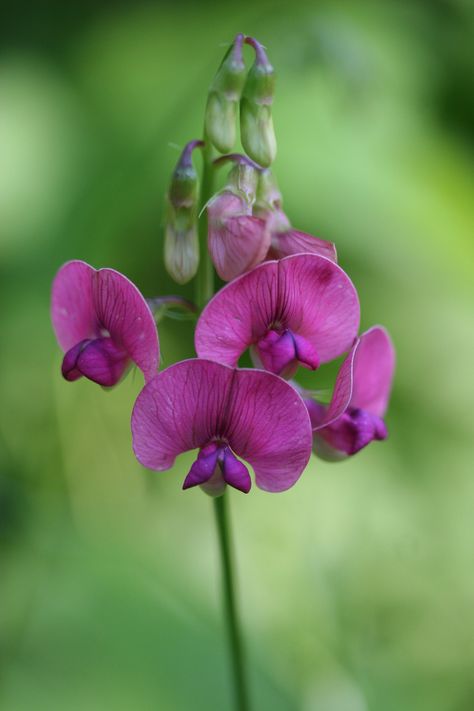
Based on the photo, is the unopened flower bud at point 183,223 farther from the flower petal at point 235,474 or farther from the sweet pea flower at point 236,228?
the flower petal at point 235,474

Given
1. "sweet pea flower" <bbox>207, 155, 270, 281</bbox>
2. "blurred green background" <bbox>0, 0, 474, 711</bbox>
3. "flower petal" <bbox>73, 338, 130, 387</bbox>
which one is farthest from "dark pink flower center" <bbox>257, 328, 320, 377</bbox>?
"blurred green background" <bbox>0, 0, 474, 711</bbox>

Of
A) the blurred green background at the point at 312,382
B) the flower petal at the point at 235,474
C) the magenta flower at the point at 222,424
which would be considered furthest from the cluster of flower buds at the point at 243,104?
the blurred green background at the point at 312,382

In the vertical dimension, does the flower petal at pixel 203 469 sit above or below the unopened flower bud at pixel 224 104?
below

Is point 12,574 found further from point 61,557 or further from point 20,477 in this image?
point 20,477

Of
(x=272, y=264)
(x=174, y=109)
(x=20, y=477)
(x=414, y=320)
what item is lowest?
(x=20, y=477)

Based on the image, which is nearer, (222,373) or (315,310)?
(222,373)

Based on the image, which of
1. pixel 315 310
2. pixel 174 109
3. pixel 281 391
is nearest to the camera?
pixel 281 391

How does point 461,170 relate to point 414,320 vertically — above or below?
above

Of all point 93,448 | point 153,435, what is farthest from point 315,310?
point 93,448
